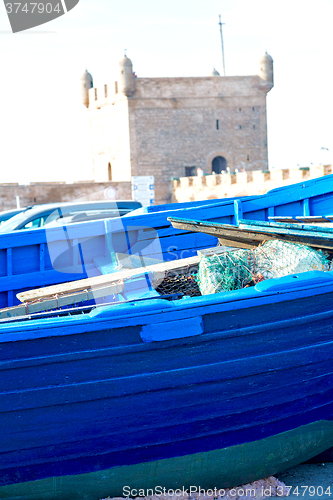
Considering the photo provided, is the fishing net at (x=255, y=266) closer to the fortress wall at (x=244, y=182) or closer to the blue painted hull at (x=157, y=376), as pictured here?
the blue painted hull at (x=157, y=376)

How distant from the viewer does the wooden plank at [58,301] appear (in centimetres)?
369

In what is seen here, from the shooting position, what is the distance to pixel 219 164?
35844 millimetres

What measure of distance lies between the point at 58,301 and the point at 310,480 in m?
2.32

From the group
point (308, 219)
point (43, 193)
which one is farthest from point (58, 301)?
point (43, 193)

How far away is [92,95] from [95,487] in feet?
115

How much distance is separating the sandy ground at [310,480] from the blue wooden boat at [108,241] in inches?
96.6

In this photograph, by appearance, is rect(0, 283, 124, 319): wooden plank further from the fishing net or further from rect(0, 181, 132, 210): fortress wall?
rect(0, 181, 132, 210): fortress wall

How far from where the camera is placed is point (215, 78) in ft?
109

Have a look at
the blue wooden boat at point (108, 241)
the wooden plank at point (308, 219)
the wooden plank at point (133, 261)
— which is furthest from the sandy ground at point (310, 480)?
the wooden plank at point (308, 219)

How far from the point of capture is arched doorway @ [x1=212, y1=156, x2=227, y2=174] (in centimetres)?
3566

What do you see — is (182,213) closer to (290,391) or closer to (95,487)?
(290,391)

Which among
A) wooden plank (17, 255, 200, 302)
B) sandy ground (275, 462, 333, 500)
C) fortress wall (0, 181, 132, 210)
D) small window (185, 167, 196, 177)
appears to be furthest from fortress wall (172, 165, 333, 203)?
sandy ground (275, 462, 333, 500)

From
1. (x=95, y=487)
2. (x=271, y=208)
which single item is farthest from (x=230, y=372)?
(x=271, y=208)

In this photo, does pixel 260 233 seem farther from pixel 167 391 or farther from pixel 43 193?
pixel 43 193
